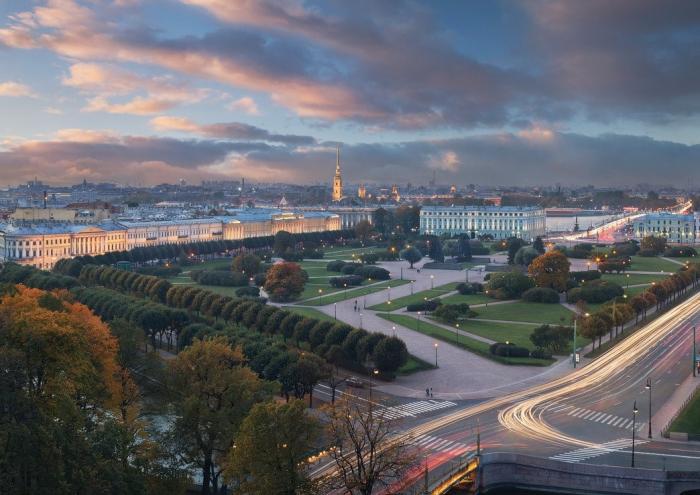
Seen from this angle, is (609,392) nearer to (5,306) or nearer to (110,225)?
(5,306)

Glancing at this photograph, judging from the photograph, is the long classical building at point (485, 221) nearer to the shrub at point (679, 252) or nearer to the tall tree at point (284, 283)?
the shrub at point (679, 252)

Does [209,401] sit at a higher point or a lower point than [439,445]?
higher

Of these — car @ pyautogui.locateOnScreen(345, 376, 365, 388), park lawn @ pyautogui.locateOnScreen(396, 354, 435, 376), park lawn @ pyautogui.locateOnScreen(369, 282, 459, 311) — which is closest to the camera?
car @ pyautogui.locateOnScreen(345, 376, 365, 388)

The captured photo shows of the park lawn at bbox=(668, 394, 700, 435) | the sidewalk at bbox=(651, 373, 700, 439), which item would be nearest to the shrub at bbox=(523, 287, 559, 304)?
the sidewalk at bbox=(651, 373, 700, 439)

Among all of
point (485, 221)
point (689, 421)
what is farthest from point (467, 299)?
point (485, 221)

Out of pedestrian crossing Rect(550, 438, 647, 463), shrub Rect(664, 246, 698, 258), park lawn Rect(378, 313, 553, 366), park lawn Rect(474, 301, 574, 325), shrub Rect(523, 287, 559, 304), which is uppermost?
shrub Rect(664, 246, 698, 258)

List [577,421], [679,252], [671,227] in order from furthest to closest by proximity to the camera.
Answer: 1. [671,227]
2. [679,252]
3. [577,421]

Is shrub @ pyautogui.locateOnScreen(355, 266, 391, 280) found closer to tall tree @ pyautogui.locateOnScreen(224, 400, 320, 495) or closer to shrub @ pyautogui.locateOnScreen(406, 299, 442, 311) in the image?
shrub @ pyautogui.locateOnScreen(406, 299, 442, 311)

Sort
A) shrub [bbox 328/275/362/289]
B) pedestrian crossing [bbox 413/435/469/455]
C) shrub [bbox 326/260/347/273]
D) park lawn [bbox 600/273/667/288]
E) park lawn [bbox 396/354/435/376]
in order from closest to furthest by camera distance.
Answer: pedestrian crossing [bbox 413/435/469/455], park lawn [bbox 396/354/435/376], park lawn [bbox 600/273/667/288], shrub [bbox 328/275/362/289], shrub [bbox 326/260/347/273]

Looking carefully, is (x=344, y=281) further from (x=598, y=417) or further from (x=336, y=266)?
(x=598, y=417)
